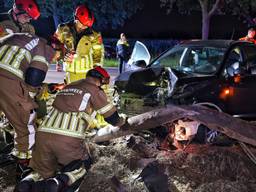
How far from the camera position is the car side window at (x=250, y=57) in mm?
5445

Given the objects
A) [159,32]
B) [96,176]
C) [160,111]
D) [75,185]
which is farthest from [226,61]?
[159,32]

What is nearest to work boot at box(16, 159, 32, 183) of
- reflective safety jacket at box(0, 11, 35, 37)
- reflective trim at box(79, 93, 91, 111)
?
reflective trim at box(79, 93, 91, 111)

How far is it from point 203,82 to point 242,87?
746 millimetres

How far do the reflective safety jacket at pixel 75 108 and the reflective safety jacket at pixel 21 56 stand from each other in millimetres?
447

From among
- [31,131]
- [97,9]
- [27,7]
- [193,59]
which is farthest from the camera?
[97,9]

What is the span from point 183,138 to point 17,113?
2.03 meters

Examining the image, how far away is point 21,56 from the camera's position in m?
3.67

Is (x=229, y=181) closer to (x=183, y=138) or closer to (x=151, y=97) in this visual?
(x=183, y=138)

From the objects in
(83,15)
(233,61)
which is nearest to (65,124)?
(83,15)

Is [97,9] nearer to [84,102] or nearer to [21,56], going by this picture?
[21,56]

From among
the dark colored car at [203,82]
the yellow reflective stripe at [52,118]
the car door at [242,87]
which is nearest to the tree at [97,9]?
the dark colored car at [203,82]

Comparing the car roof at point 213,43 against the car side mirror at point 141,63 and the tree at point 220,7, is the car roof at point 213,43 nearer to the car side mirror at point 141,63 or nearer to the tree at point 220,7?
the car side mirror at point 141,63

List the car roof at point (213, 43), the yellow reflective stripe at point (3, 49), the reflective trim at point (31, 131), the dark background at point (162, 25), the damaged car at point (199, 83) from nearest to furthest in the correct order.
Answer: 1. the yellow reflective stripe at point (3, 49)
2. the reflective trim at point (31, 131)
3. the damaged car at point (199, 83)
4. the car roof at point (213, 43)
5. the dark background at point (162, 25)

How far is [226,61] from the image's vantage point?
5.31m
